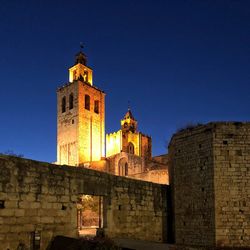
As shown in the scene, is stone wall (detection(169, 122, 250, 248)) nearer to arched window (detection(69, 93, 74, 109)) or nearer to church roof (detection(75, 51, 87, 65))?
arched window (detection(69, 93, 74, 109))

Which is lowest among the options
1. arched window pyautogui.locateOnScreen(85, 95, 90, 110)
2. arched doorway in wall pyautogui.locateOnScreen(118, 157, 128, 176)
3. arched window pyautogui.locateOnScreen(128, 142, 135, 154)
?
arched doorway in wall pyautogui.locateOnScreen(118, 157, 128, 176)

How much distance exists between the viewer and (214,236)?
11594 mm

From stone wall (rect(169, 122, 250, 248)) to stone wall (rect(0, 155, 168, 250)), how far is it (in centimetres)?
173

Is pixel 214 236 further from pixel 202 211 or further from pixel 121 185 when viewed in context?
pixel 121 185

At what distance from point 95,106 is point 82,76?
5106 mm

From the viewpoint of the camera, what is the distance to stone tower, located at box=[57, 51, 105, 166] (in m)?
50.8

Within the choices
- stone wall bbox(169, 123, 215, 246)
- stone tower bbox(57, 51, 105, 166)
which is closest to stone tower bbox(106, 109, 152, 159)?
stone tower bbox(57, 51, 105, 166)

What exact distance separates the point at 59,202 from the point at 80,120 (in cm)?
4161

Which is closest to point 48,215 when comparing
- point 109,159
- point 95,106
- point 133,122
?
point 109,159

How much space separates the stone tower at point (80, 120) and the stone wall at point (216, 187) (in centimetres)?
3771

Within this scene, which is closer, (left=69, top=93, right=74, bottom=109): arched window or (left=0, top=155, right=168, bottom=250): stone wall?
(left=0, top=155, right=168, bottom=250): stone wall

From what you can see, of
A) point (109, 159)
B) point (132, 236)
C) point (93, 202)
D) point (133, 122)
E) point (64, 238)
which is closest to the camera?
point (64, 238)

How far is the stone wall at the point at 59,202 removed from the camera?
8414 millimetres

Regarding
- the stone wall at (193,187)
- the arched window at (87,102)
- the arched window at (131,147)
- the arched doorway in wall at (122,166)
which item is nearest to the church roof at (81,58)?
the arched window at (87,102)
